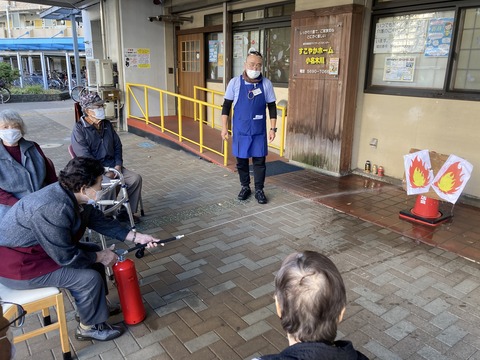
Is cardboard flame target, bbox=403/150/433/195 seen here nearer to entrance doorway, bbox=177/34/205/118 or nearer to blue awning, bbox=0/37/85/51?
entrance doorway, bbox=177/34/205/118

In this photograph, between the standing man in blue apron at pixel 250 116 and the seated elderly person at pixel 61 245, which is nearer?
the seated elderly person at pixel 61 245

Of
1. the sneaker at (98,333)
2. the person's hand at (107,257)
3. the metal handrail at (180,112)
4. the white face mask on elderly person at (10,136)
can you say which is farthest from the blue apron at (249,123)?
the sneaker at (98,333)

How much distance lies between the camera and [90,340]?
98.4 inches

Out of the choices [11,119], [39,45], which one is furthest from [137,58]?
[39,45]

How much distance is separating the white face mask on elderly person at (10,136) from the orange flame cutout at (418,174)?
12.3 ft

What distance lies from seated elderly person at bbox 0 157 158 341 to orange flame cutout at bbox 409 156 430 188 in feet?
10.7

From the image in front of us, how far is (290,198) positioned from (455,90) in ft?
7.81

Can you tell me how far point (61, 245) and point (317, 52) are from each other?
474 cm

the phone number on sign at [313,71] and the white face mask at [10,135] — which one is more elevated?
the phone number on sign at [313,71]

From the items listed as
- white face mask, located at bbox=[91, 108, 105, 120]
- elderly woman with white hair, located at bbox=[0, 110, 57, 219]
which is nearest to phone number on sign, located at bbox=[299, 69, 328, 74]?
white face mask, located at bbox=[91, 108, 105, 120]

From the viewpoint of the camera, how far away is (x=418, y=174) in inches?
167

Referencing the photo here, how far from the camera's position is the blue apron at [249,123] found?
4.74m

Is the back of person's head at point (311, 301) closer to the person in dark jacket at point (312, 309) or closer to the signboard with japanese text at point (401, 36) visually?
the person in dark jacket at point (312, 309)

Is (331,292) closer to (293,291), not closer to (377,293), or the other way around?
(293,291)
